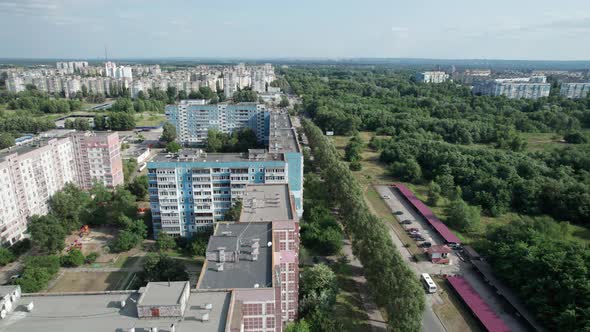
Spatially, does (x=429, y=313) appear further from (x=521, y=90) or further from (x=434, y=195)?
(x=521, y=90)

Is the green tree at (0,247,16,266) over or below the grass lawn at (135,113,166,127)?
below

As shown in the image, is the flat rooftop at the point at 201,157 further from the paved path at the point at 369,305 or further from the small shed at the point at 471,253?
the small shed at the point at 471,253

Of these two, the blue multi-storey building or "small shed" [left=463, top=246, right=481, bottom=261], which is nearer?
"small shed" [left=463, top=246, right=481, bottom=261]

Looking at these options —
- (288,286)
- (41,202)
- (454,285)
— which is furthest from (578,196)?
(41,202)

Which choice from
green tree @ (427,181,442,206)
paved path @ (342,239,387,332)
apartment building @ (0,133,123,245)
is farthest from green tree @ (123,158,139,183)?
green tree @ (427,181,442,206)

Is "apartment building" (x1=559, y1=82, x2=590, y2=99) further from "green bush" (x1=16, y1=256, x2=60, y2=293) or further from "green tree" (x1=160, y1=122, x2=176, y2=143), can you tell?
"green bush" (x1=16, y1=256, x2=60, y2=293)

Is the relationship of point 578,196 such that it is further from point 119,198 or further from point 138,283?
point 119,198

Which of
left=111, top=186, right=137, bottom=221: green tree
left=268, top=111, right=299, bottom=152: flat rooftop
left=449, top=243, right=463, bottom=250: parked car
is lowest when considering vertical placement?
left=449, top=243, right=463, bottom=250: parked car
